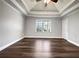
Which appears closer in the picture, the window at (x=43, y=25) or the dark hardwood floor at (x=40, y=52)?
the dark hardwood floor at (x=40, y=52)

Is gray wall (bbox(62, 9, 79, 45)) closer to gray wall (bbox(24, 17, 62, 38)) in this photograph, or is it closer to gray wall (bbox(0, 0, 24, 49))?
gray wall (bbox(24, 17, 62, 38))

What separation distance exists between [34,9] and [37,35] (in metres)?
2.56

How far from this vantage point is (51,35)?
12273 mm

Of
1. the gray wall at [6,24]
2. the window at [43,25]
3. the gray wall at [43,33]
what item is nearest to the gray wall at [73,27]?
the gray wall at [43,33]

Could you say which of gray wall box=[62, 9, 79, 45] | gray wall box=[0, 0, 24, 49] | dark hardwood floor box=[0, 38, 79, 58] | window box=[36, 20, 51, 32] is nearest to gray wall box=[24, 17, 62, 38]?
window box=[36, 20, 51, 32]

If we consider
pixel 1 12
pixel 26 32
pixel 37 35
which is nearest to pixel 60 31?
pixel 37 35

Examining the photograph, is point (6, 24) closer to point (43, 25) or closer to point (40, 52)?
point (40, 52)

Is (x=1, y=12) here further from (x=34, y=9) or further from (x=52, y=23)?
(x=52, y=23)

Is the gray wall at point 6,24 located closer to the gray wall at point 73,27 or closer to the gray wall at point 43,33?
the gray wall at point 73,27

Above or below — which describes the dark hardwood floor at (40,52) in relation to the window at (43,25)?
below

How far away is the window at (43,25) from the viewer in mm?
12320

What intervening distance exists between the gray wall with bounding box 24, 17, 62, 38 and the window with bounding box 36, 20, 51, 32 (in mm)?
306

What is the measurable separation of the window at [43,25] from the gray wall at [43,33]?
0.31 metres

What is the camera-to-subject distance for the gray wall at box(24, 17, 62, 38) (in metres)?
12.1
